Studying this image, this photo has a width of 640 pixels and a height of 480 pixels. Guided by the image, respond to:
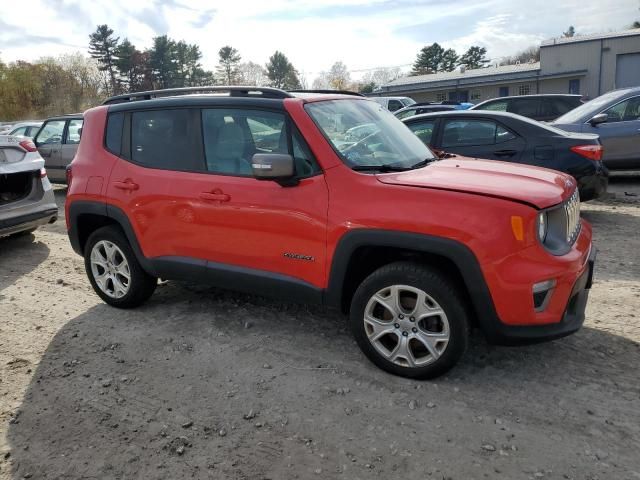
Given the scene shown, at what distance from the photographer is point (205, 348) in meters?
3.92

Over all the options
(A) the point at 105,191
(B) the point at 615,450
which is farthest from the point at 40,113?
(B) the point at 615,450

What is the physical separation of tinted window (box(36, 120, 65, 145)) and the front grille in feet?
36.6

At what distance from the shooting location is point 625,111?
908cm

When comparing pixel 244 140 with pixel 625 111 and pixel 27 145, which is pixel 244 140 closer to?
pixel 27 145

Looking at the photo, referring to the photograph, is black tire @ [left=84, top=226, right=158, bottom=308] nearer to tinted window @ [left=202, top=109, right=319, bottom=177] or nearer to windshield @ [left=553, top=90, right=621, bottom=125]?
tinted window @ [left=202, top=109, right=319, bottom=177]

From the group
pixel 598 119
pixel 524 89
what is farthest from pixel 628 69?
pixel 598 119

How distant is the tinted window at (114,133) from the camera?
14.6 ft

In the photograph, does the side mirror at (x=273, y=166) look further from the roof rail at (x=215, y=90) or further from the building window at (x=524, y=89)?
the building window at (x=524, y=89)

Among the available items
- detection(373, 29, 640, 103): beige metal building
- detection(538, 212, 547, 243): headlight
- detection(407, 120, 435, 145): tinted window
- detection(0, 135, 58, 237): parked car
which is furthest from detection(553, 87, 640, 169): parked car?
detection(373, 29, 640, 103): beige metal building

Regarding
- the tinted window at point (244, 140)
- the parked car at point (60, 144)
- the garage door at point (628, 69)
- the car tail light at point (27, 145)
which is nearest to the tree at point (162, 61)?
the garage door at point (628, 69)

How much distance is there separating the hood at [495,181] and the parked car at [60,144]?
9.89m

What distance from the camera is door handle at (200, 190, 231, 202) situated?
3.78 meters

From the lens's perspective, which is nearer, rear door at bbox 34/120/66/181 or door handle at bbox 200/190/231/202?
door handle at bbox 200/190/231/202

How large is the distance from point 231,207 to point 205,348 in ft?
3.60
